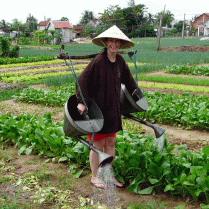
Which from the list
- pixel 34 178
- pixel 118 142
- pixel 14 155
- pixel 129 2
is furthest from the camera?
pixel 129 2

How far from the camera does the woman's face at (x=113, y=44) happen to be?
8.58 ft

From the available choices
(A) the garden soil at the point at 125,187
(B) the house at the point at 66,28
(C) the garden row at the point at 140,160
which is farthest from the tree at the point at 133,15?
(C) the garden row at the point at 140,160

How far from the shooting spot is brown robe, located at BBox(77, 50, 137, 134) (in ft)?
8.59

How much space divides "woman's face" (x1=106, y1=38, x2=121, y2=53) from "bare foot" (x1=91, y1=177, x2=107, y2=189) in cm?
133

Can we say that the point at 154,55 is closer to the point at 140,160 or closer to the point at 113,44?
the point at 140,160

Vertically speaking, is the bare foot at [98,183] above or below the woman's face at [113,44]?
below

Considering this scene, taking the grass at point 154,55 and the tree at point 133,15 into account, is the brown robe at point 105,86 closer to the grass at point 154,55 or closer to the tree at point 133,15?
the grass at point 154,55

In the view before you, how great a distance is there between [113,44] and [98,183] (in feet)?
4.65

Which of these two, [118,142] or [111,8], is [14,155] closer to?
[118,142]

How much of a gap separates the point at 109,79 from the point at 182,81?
7.31 m

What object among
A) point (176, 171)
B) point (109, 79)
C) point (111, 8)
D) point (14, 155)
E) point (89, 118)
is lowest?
point (14, 155)

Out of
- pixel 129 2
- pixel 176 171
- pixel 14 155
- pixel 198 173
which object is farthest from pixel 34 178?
pixel 129 2

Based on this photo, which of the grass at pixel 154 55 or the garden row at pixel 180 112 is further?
the grass at pixel 154 55

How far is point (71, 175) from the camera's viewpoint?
3.20 metres
